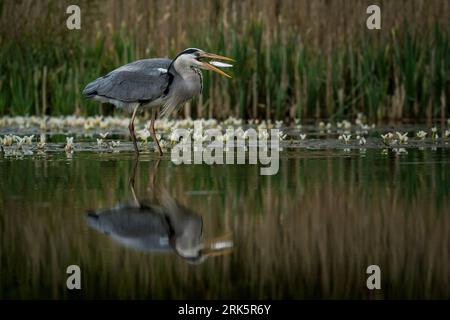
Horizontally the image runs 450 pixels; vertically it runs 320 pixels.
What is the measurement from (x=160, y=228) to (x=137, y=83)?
18.0 ft

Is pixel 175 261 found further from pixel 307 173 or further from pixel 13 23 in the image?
pixel 13 23

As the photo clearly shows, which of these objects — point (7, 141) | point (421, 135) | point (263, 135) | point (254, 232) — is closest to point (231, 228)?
point (254, 232)

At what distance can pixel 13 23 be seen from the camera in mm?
16453

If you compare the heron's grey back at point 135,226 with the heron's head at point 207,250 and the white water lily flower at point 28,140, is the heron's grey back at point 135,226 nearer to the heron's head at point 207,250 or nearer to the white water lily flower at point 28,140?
the heron's head at point 207,250

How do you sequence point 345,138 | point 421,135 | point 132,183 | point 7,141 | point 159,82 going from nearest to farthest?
point 132,183 → point 159,82 → point 7,141 → point 345,138 → point 421,135

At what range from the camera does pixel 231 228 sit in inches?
246

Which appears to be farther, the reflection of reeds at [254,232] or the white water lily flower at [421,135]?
the white water lily flower at [421,135]

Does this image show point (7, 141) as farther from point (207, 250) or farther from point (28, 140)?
point (207, 250)

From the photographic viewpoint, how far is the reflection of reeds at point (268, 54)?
1564cm

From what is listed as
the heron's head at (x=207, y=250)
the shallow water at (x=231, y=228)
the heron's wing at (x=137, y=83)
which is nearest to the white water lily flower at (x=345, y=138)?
the shallow water at (x=231, y=228)

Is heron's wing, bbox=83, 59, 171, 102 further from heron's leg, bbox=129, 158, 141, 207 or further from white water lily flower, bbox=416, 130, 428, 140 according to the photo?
white water lily flower, bbox=416, 130, 428, 140

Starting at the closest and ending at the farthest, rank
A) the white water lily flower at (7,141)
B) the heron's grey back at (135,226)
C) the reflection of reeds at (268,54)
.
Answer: the heron's grey back at (135,226)
the white water lily flower at (7,141)
the reflection of reeds at (268,54)
